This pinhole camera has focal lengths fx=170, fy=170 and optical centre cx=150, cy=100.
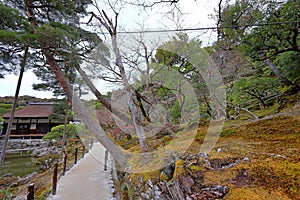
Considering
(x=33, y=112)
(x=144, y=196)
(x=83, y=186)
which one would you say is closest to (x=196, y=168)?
(x=144, y=196)

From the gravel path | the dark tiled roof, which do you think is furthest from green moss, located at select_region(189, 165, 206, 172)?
the dark tiled roof

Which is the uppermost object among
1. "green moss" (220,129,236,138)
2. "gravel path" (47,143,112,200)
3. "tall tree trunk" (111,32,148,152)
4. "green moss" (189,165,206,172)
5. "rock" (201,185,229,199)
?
"tall tree trunk" (111,32,148,152)

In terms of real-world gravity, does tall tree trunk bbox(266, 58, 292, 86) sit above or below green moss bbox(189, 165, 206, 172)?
above

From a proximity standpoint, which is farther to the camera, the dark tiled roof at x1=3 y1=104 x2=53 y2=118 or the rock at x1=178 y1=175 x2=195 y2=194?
the dark tiled roof at x1=3 y1=104 x2=53 y2=118

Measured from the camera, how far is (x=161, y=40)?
17.4 ft

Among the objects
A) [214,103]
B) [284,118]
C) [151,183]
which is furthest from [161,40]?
[151,183]

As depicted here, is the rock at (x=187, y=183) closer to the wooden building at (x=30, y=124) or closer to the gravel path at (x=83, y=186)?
the gravel path at (x=83, y=186)

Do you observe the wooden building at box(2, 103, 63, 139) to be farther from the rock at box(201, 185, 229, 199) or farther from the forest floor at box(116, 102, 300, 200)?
the rock at box(201, 185, 229, 199)

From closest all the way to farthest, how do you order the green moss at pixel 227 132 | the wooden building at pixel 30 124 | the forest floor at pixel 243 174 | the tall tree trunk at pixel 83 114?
the forest floor at pixel 243 174, the green moss at pixel 227 132, the tall tree trunk at pixel 83 114, the wooden building at pixel 30 124

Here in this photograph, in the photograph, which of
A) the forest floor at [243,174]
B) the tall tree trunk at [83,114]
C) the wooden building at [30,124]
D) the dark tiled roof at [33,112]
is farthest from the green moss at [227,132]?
the wooden building at [30,124]

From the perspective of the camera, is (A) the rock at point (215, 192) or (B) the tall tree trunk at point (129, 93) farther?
(B) the tall tree trunk at point (129, 93)

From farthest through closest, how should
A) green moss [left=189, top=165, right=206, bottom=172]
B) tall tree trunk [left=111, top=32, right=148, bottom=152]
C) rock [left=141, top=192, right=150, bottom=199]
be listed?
tall tree trunk [left=111, top=32, right=148, bottom=152]
rock [left=141, top=192, right=150, bottom=199]
green moss [left=189, top=165, right=206, bottom=172]

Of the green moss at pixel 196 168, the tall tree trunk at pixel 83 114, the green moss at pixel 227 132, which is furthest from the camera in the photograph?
the tall tree trunk at pixel 83 114

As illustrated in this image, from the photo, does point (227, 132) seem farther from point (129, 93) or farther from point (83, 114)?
point (83, 114)
